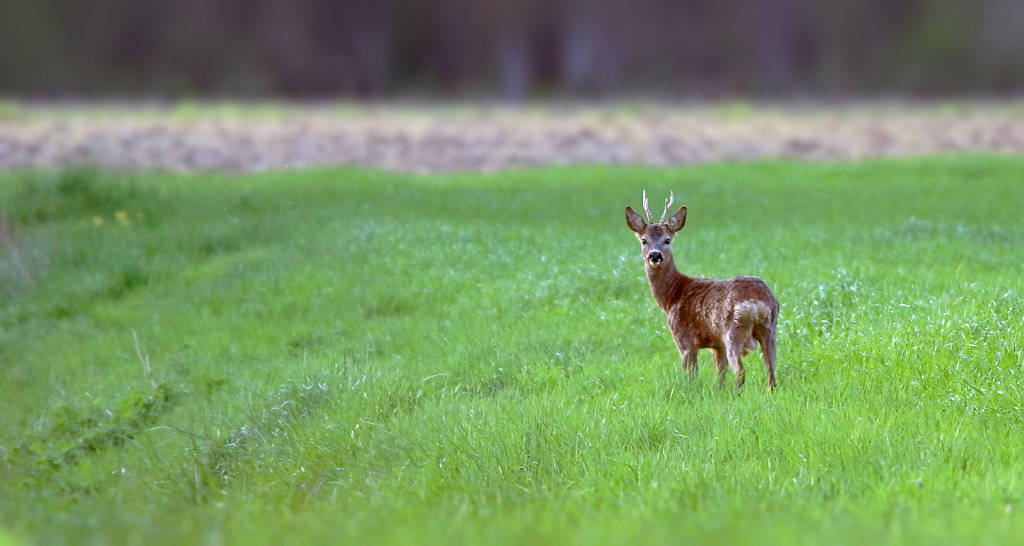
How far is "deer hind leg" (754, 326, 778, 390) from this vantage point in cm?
1015

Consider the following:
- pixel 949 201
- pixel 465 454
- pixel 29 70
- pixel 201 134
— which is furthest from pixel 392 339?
pixel 29 70

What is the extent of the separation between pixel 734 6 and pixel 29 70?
90.0 feet

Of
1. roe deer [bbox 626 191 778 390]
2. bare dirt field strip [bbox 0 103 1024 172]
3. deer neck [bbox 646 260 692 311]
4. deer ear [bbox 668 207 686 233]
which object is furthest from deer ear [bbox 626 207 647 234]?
bare dirt field strip [bbox 0 103 1024 172]

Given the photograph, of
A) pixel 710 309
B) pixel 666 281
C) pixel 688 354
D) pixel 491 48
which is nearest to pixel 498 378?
pixel 666 281

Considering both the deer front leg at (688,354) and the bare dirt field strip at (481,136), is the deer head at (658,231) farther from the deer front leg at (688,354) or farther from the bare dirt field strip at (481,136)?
the bare dirt field strip at (481,136)

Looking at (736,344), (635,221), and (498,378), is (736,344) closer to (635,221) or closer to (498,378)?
(635,221)

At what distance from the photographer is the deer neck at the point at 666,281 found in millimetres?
11188

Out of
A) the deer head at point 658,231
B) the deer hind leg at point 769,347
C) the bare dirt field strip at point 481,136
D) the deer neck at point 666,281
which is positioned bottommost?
the bare dirt field strip at point 481,136

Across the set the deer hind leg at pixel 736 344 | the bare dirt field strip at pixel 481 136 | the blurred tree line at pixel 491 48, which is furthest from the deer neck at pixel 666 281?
the blurred tree line at pixel 491 48

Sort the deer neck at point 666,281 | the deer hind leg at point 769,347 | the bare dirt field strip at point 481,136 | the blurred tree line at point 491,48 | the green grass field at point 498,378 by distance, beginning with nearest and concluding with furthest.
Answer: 1. the green grass field at point 498,378
2. the deer hind leg at point 769,347
3. the deer neck at point 666,281
4. the bare dirt field strip at point 481,136
5. the blurred tree line at point 491,48

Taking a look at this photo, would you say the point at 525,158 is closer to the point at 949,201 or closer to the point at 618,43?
the point at 618,43

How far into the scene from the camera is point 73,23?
42.3m

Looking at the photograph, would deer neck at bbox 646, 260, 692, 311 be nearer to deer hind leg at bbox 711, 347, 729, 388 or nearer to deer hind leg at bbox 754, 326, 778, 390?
deer hind leg at bbox 711, 347, 729, 388

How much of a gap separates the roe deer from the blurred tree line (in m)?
32.2
